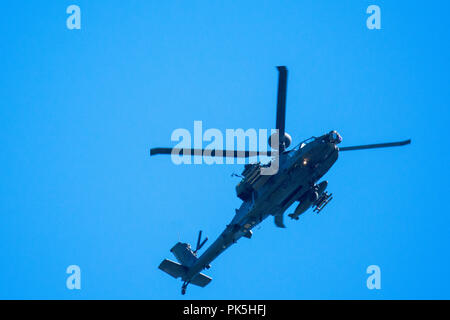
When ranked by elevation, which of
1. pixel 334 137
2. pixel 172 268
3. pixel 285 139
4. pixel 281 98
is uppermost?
pixel 281 98

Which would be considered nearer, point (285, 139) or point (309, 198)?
point (285, 139)

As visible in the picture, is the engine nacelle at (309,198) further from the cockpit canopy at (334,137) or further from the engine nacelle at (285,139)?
the cockpit canopy at (334,137)

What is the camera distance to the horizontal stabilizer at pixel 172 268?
80.5 feet

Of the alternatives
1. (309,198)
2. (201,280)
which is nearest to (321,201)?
(309,198)

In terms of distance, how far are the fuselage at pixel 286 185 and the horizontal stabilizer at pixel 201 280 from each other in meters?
3.38

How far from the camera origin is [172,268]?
80.6 ft

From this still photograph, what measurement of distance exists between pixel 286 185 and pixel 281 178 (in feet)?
1.27

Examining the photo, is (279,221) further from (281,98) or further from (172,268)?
(172,268)

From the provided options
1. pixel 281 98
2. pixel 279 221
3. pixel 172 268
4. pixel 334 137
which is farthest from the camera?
pixel 172 268

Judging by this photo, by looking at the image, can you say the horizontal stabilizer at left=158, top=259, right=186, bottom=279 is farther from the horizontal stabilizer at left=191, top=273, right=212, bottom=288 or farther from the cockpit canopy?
the cockpit canopy

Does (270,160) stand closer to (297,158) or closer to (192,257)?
(297,158)

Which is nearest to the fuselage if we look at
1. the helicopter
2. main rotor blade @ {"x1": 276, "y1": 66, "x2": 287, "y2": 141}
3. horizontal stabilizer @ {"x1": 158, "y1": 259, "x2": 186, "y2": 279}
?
the helicopter

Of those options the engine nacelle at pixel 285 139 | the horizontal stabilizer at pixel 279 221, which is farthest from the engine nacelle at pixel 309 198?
the engine nacelle at pixel 285 139

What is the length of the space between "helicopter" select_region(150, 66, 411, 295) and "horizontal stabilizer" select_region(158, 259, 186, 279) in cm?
253
